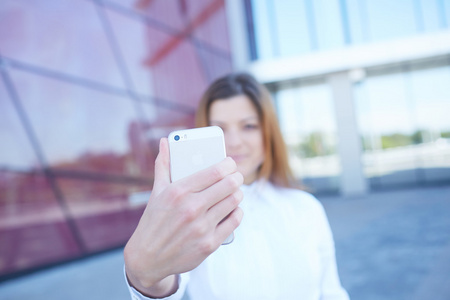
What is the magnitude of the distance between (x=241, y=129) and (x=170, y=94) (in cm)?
552

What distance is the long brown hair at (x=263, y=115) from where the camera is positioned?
1.40 m

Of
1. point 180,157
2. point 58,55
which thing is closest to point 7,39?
point 58,55

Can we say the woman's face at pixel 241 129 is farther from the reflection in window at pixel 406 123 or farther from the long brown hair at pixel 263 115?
the reflection in window at pixel 406 123

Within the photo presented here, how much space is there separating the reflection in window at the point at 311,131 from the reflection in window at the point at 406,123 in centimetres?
101

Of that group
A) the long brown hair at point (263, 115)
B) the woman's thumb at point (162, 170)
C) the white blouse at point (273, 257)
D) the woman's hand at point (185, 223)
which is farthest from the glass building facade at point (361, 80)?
the woman's hand at point (185, 223)

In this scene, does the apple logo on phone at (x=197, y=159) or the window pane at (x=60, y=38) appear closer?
the apple logo on phone at (x=197, y=159)

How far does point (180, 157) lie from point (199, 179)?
224mm

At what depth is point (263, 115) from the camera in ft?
4.60

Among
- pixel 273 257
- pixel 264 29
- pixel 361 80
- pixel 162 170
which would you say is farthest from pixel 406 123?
pixel 162 170

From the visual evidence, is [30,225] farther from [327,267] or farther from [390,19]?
[390,19]

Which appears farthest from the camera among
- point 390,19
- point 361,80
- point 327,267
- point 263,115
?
point 361,80

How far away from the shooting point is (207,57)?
7.79 m

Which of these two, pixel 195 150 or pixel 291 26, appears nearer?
pixel 195 150

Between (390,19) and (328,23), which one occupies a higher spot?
(328,23)
